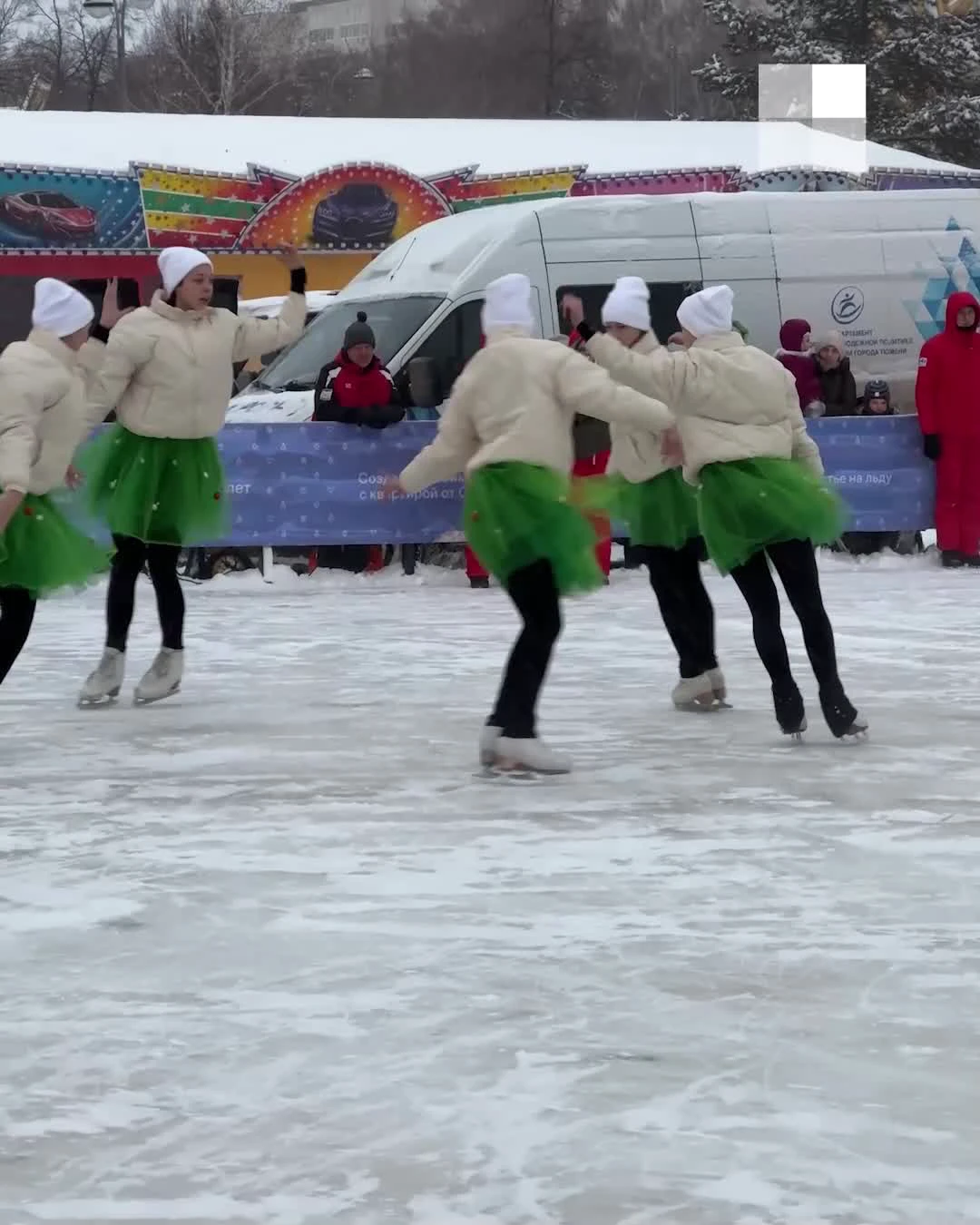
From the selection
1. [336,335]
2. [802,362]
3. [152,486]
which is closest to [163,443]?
[152,486]

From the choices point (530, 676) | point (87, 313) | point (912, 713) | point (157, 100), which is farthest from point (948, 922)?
point (157, 100)

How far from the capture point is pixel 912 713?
8.55m

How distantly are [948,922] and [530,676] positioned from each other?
7.42ft

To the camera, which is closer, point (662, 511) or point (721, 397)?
point (721, 397)

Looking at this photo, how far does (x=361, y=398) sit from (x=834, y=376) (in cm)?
Answer: 342

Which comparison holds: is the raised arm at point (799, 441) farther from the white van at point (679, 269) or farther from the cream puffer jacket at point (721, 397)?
the white van at point (679, 269)

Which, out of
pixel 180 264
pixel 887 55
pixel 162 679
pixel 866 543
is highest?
pixel 887 55

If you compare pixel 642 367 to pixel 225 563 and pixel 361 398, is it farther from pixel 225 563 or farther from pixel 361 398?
pixel 225 563

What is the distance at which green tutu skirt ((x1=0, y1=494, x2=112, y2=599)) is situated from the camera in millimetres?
7730

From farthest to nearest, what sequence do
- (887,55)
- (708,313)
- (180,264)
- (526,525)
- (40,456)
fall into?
(887,55) → (180,264) → (708,313) → (40,456) → (526,525)

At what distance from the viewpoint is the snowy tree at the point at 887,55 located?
49094 mm

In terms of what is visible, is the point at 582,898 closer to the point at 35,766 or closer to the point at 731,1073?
the point at 731,1073

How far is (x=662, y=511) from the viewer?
8.76 metres

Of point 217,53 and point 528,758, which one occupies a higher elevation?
point 217,53
